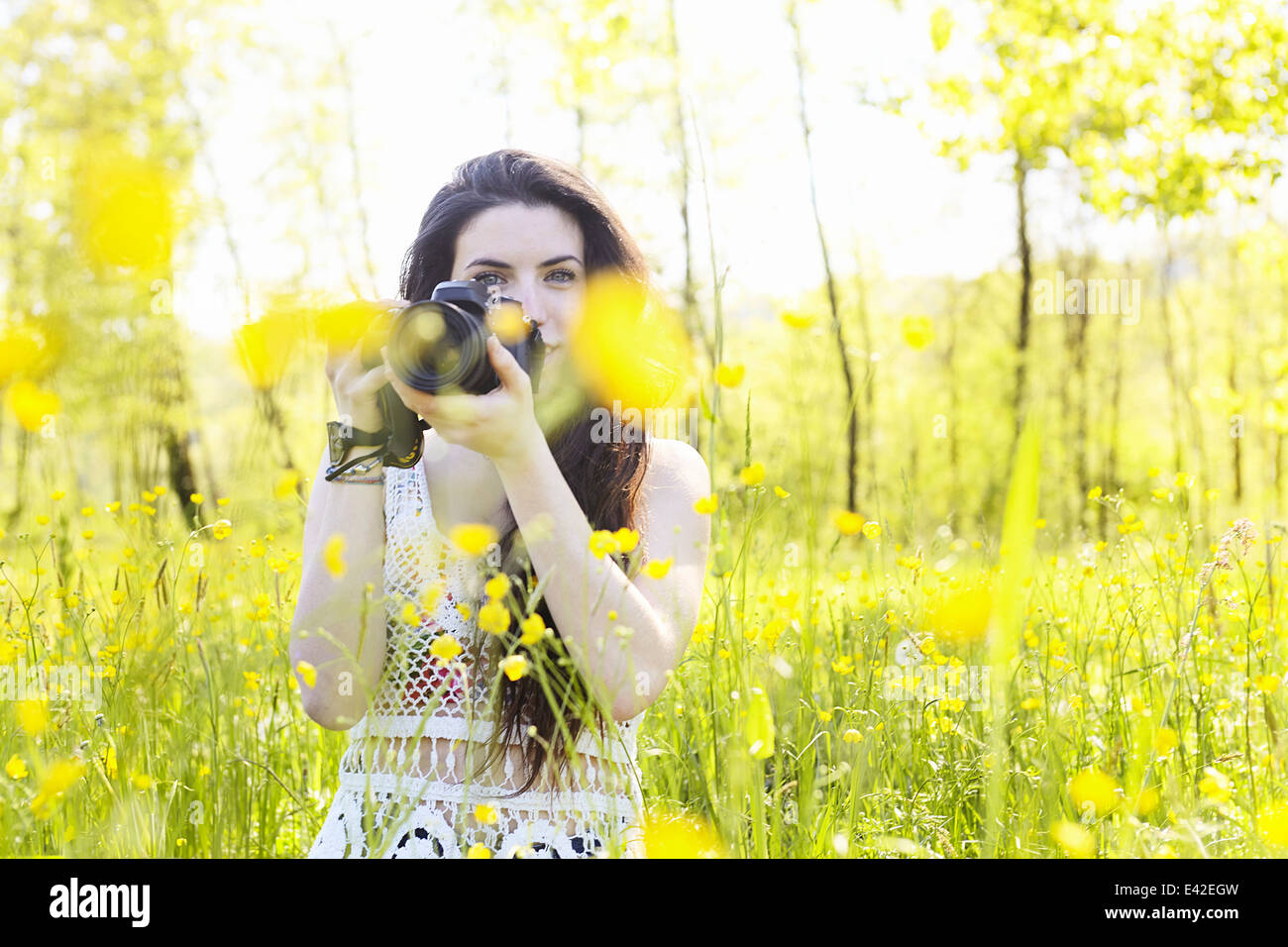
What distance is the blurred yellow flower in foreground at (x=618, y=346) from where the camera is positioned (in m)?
1.47

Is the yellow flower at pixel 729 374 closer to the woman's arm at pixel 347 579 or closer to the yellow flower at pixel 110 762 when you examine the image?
the woman's arm at pixel 347 579

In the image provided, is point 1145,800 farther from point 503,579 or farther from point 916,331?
point 503,579

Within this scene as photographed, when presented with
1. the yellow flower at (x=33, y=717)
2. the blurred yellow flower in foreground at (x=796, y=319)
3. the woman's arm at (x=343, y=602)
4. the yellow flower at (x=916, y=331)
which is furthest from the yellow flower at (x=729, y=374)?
the yellow flower at (x=33, y=717)

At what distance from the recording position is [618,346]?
4.94 ft

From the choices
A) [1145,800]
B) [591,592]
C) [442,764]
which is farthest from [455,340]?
[1145,800]

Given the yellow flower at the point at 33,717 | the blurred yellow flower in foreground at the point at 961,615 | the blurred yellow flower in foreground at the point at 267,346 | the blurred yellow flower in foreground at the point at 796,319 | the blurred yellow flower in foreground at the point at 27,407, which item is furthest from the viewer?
the blurred yellow flower in foreground at the point at 267,346

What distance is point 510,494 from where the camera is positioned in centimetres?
115

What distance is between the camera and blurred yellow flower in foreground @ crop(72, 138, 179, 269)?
19.5 feet

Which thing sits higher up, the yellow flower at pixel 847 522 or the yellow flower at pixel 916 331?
the yellow flower at pixel 916 331

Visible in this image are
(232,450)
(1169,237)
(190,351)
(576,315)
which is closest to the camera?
(576,315)

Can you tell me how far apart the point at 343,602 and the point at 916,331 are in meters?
0.82

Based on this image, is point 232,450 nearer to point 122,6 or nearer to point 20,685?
point 20,685

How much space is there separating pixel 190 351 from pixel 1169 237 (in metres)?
10.3
